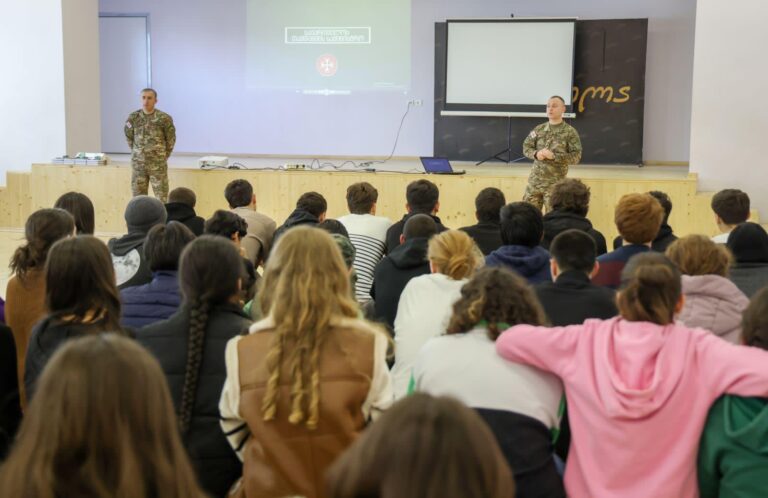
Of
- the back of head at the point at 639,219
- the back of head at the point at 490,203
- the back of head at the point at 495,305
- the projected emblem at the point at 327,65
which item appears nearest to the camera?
the back of head at the point at 495,305

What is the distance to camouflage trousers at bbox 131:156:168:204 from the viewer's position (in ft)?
30.7

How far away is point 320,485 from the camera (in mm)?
2262

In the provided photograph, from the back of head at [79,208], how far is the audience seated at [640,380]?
2.83m

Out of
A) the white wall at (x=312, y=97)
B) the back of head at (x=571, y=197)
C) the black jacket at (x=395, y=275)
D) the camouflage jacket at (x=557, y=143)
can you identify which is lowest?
the black jacket at (x=395, y=275)

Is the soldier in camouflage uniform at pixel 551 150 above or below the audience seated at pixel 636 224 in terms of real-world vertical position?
above

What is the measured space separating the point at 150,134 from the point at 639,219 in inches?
261

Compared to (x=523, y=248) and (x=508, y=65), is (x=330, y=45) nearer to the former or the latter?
(x=508, y=65)

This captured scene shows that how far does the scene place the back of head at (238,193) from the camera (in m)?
5.66

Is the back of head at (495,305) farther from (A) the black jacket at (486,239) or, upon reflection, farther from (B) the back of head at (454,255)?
(A) the black jacket at (486,239)

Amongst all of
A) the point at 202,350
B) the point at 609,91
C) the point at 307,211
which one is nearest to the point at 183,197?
the point at 307,211

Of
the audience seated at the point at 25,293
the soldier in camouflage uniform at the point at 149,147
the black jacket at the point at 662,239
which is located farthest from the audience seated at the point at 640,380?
the soldier in camouflage uniform at the point at 149,147

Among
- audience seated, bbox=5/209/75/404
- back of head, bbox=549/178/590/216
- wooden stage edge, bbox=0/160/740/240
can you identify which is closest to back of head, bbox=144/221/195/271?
audience seated, bbox=5/209/75/404

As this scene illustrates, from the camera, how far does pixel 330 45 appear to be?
12523mm

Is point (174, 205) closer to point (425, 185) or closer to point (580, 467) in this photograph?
point (425, 185)
